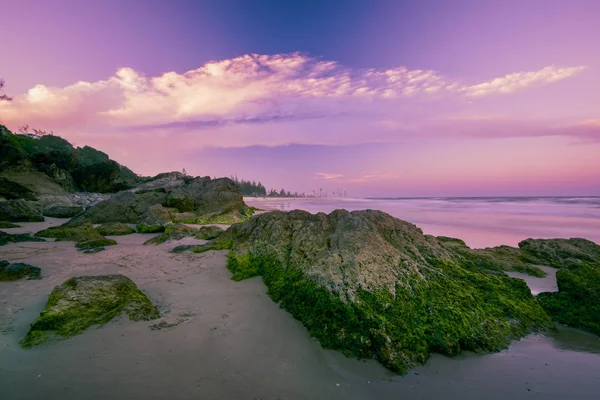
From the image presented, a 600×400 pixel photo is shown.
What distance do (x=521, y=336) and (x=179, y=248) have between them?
8331 mm

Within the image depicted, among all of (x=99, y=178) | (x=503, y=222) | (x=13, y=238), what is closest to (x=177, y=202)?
(x=13, y=238)

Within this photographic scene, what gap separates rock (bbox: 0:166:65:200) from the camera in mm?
19750

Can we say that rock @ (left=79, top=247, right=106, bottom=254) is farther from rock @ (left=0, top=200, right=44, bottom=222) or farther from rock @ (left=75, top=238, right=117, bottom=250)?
rock @ (left=0, top=200, right=44, bottom=222)

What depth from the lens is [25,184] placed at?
20516mm

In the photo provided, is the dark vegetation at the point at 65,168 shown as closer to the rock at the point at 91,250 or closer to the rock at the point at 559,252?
the rock at the point at 91,250

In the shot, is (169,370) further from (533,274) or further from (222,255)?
(533,274)

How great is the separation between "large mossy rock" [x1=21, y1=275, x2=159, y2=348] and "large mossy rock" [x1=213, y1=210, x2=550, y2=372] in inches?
83.1

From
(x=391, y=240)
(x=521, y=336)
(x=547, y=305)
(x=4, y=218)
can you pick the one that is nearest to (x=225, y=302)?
(x=391, y=240)

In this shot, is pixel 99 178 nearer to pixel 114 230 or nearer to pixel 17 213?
pixel 17 213

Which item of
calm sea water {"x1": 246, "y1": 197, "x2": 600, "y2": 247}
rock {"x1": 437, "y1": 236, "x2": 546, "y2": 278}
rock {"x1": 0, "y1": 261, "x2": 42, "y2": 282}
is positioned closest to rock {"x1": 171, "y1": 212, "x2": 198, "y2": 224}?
rock {"x1": 0, "y1": 261, "x2": 42, "y2": 282}

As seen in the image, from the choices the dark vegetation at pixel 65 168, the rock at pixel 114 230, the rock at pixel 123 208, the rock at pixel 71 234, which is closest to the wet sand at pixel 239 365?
the rock at pixel 71 234

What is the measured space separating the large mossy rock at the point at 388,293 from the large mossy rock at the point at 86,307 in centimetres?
211

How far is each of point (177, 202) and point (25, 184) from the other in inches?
532

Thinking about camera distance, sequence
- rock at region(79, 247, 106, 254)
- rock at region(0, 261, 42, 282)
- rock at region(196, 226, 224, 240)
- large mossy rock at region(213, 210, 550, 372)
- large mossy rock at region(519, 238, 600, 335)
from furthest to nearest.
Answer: rock at region(196, 226, 224, 240), rock at region(79, 247, 106, 254), rock at region(0, 261, 42, 282), large mossy rock at region(519, 238, 600, 335), large mossy rock at region(213, 210, 550, 372)
